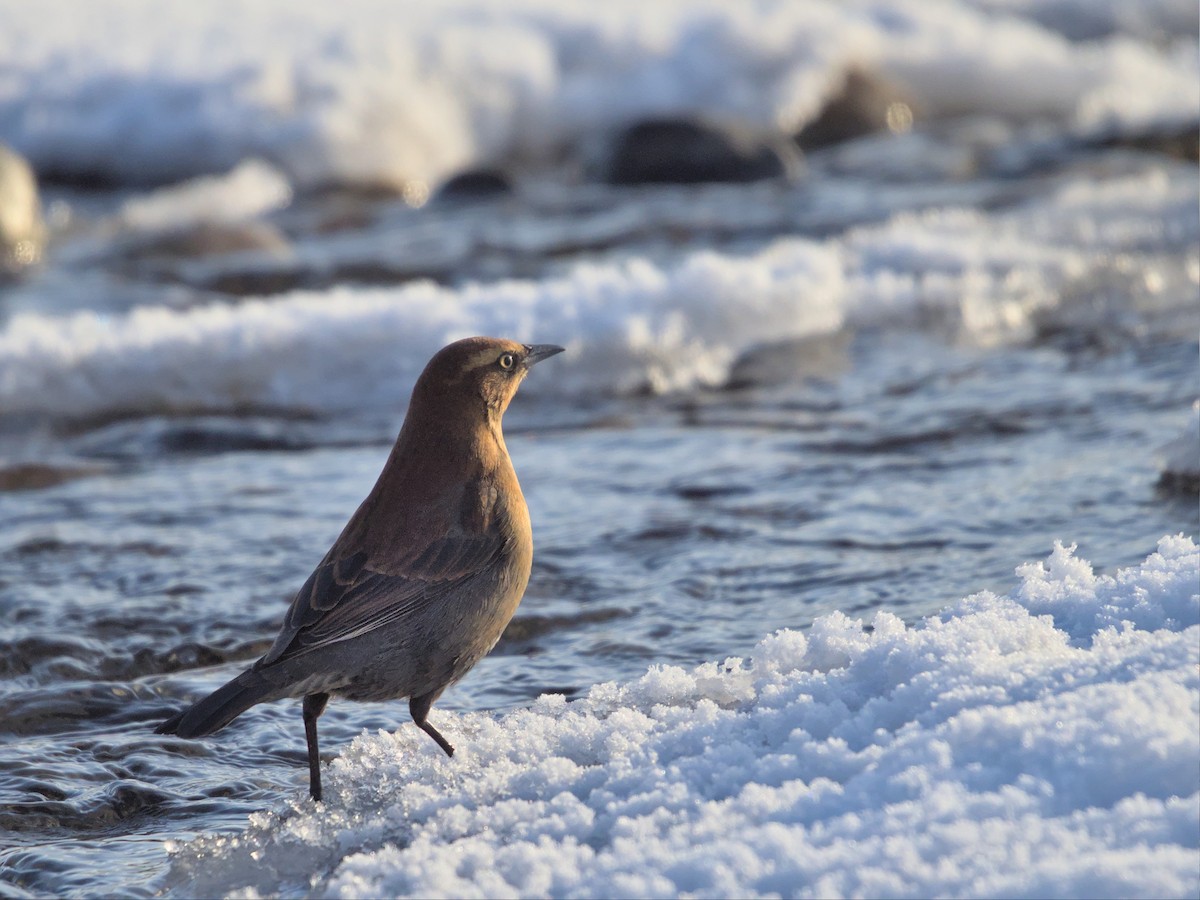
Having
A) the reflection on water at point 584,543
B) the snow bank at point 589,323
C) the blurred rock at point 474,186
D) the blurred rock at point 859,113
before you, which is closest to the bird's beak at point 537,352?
the reflection on water at point 584,543

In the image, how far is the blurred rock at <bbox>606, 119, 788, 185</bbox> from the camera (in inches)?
519

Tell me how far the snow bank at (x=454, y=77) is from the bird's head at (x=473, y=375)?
10960 mm

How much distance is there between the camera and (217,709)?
3281 millimetres

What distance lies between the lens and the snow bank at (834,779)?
2582mm

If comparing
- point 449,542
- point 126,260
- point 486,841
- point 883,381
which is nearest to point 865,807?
point 486,841

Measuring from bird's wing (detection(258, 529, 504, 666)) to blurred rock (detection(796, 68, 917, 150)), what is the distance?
12.4 metres

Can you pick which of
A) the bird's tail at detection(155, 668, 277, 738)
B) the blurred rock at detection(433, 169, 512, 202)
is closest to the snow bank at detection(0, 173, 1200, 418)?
the bird's tail at detection(155, 668, 277, 738)

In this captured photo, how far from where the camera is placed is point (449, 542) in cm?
360

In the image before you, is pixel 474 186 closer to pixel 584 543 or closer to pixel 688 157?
pixel 688 157

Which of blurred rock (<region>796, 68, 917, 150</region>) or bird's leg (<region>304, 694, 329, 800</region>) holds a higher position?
blurred rock (<region>796, 68, 917, 150</region>)

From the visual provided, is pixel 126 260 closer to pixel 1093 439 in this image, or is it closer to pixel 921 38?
pixel 1093 439

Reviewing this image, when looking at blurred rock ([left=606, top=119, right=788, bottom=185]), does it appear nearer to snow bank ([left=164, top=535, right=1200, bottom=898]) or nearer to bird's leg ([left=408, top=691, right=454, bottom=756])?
snow bank ([left=164, top=535, right=1200, bottom=898])

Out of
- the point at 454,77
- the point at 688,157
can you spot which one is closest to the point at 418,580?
the point at 688,157

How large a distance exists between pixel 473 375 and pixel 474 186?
1007cm
